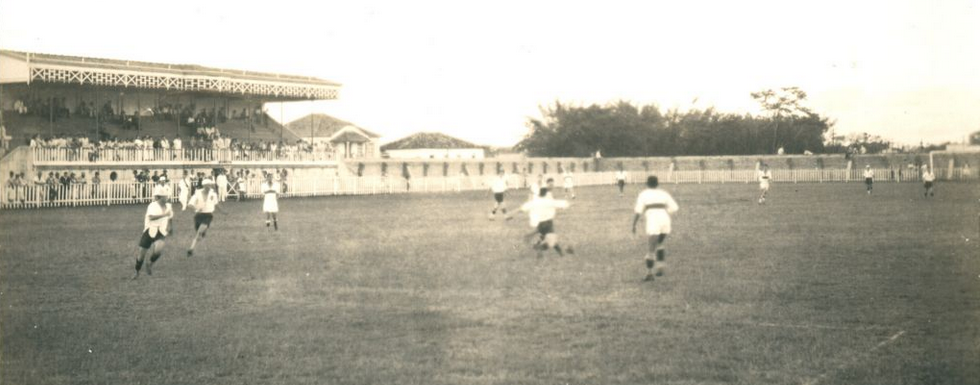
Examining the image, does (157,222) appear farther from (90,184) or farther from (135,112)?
(135,112)

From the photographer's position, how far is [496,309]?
10.2 metres

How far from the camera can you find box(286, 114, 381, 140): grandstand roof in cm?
8081

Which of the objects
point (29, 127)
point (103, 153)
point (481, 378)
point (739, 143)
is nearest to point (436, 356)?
point (481, 378)

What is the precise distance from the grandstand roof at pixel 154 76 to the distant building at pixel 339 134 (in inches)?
1303

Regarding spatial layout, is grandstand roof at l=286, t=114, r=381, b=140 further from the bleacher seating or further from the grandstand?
the bleacher seating

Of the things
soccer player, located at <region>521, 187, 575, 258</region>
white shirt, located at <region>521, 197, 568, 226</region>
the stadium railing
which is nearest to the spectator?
the stadium railing

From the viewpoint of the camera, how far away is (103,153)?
1325 inches

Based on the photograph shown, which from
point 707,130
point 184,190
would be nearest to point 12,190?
point 184,190

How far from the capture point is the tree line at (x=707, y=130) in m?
42.2

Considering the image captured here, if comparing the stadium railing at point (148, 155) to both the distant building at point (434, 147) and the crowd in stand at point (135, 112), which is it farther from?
the distant building at point (434, 147)

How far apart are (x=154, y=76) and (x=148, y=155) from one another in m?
3.25

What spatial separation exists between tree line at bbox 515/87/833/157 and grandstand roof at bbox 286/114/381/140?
118 ft

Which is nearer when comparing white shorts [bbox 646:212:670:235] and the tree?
white shorts [bbox 646:212:670:235]

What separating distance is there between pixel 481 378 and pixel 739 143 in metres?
49.0
